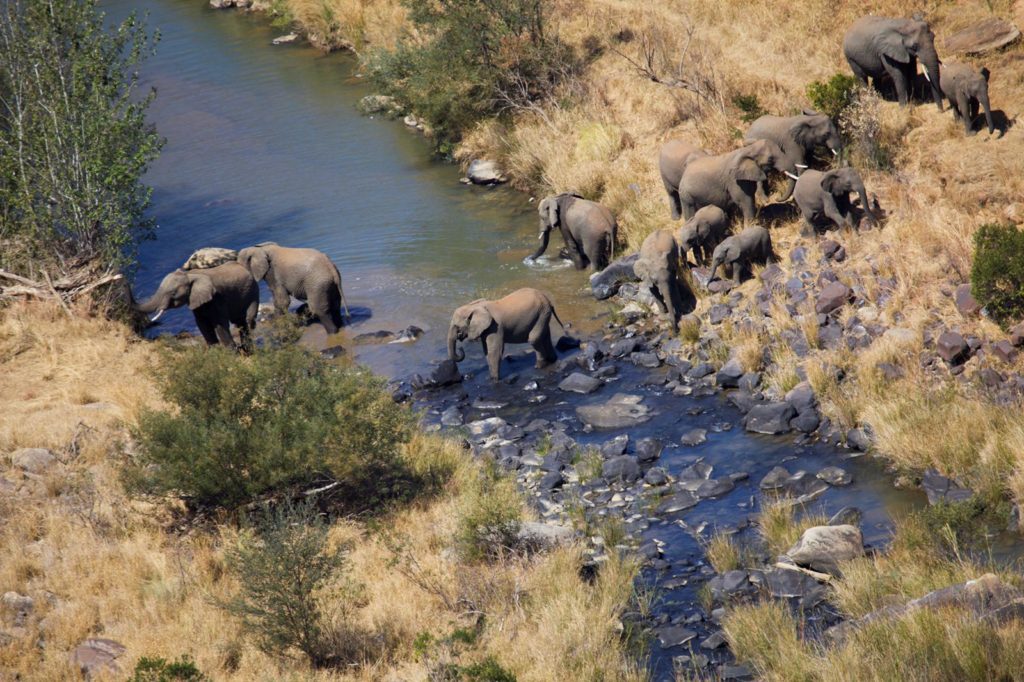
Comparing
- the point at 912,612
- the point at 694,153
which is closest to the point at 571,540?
the point at 912,612

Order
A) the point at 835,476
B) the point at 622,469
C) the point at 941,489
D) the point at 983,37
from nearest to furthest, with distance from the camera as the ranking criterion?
the point at 941,489
the point at 835,476
the point at 622,469
the point at 983,37

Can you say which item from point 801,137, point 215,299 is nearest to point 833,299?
point 801,137

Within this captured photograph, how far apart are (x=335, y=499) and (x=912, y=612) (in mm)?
6478

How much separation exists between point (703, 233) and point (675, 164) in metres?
2.27

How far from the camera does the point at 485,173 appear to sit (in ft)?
82.6

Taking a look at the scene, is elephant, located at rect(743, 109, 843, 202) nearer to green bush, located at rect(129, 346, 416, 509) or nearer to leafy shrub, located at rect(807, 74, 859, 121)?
leafy shrub, located at rect(807, 74, 859, 121)

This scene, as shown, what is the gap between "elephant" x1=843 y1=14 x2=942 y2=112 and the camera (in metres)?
19.1

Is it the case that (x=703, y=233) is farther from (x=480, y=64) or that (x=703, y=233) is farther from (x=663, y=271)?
(x=480, y=64)

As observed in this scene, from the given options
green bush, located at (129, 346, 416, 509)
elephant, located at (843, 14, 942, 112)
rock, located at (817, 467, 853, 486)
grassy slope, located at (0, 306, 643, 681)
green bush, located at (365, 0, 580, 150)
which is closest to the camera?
grassy slope, located at (0, 306, 643, 681)

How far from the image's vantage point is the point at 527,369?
16906 millimetres

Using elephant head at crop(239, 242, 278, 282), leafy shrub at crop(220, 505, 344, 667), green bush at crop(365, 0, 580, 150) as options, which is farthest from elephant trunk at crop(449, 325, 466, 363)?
green bush at crop(365, 0, 580, 150)

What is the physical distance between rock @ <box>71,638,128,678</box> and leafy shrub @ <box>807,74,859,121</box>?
14.9 meters

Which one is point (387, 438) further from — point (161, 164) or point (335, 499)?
point (161, 164)

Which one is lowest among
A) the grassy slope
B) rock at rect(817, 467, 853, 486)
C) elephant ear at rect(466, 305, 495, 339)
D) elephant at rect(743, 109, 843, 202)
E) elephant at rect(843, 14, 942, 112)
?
rock at rect(817, 467, 853, 486)
